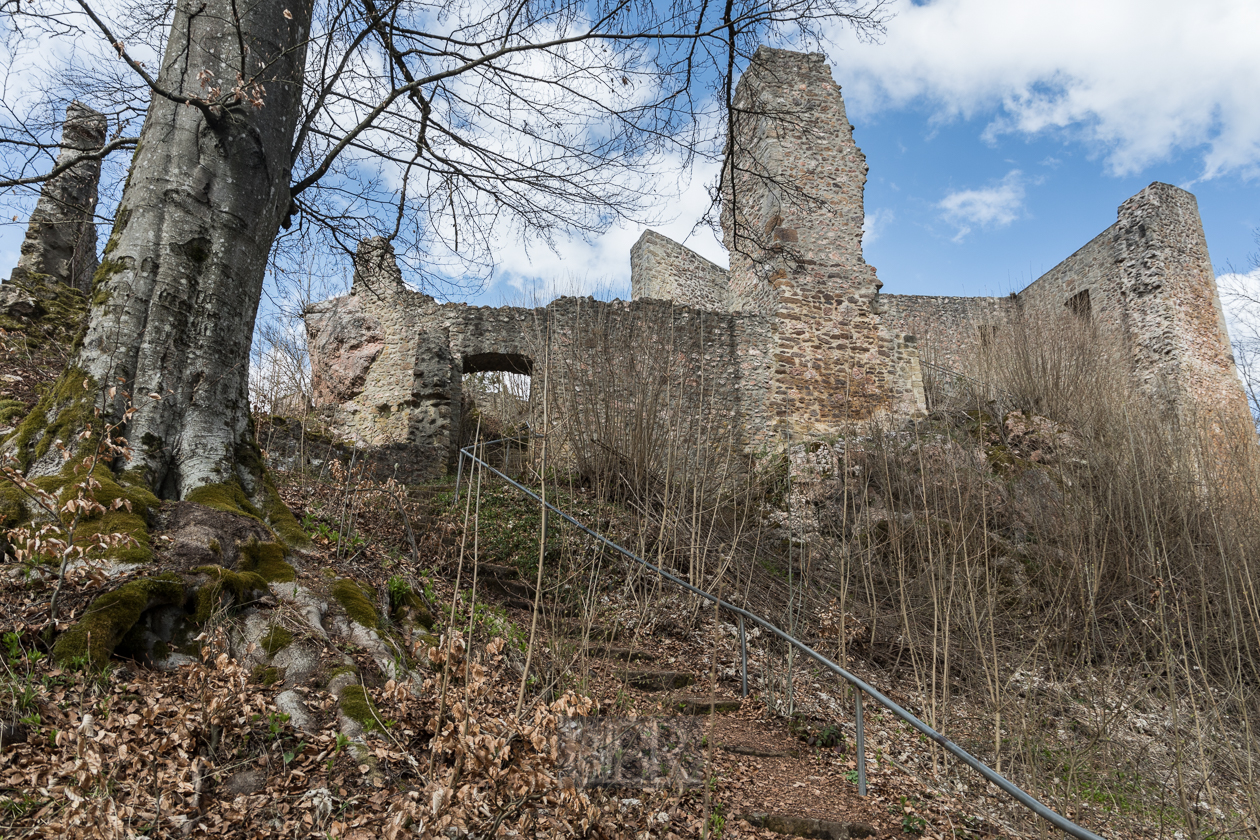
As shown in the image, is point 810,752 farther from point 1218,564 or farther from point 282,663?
point 1218,564

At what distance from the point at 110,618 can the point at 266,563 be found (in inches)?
30.7

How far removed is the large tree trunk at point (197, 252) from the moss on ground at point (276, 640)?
1.04 metres

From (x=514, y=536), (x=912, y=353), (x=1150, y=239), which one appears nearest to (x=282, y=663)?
(x=514, y=536)

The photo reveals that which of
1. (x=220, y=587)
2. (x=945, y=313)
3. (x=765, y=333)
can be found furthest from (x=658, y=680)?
(x=945, y=313)

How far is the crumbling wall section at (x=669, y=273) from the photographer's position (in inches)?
608

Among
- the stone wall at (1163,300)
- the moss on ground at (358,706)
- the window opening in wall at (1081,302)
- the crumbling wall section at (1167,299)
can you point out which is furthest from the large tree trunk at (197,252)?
the window opening in wall at (1081,302)

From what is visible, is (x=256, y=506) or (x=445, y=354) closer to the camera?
(x=256, y=506)

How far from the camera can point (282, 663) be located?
8.41ft

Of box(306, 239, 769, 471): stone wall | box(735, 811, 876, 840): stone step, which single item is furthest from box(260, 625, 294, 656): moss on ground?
box(306, 239, 769, 471): stone wall

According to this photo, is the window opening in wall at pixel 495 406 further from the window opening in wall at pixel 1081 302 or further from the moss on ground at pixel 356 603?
the window opening in wall at pixel 1081 302

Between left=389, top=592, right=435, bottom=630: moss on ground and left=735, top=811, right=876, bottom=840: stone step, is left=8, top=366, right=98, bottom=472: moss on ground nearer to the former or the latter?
left=389, top=592, right=435, bottom=630: moss on ground

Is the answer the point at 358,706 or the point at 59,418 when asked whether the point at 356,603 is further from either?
the point at 59,418

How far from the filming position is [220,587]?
8.83ft

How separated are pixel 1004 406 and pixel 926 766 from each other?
6.81 metres
